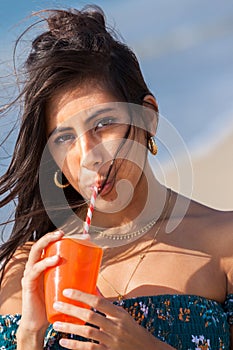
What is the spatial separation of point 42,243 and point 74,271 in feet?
0.45

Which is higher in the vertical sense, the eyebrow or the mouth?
the eyebrow

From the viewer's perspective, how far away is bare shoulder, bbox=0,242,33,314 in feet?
9.68

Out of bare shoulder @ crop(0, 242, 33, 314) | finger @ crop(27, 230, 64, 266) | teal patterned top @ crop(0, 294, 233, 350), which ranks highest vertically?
finger @ crop(27, 230, 64, 266)

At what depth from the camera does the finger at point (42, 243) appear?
244 centimetres

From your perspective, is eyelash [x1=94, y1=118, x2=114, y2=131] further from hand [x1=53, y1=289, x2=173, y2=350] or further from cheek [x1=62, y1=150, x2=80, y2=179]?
hand [x1=53, y1=289, x2=173, y2=350]

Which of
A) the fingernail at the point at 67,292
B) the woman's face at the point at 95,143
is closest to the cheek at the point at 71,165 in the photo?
the woman's face at the point at 95,143

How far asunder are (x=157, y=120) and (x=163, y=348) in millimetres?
768

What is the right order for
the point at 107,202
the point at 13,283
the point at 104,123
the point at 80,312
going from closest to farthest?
the point at 80,312, the point at 104,123, the point at 107,202, the point at 13,283

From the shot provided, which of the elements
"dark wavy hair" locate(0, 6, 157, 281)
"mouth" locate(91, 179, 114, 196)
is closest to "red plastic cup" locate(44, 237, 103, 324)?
"mouth" locate(91, 179, 114, 196)

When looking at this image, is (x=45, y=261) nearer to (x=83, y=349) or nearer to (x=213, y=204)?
(x=83, y=349)

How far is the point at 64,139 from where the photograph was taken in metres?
2.86

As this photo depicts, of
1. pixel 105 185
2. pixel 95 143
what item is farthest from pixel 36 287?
pixel 95 143

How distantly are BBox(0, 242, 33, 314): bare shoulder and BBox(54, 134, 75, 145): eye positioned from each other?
0.42 metres

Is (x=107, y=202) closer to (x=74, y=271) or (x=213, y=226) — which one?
(x=213, y=226)
